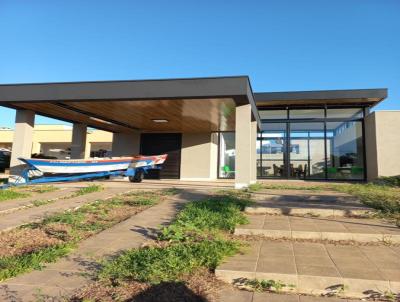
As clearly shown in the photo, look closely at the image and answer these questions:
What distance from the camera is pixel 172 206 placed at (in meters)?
7.02

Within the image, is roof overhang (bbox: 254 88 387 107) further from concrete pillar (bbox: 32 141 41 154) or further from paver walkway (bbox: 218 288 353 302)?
concrete pillar (bbox: 32 141 41 154)

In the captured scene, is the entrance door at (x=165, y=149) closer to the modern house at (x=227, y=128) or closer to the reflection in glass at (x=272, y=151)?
the modern house at (x=227, y=128)

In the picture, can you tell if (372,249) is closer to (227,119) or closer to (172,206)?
(172,206)

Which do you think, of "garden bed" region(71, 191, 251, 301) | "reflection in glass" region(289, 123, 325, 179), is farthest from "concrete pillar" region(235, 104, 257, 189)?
"reflection in glass" region(289, 123, 325, 179)

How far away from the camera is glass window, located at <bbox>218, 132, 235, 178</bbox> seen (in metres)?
20.1

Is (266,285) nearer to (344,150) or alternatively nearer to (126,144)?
(344,150)

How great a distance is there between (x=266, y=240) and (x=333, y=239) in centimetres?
94

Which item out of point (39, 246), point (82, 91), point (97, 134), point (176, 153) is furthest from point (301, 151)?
point (97, 134)

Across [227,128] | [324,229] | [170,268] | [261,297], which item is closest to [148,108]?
[227,128]

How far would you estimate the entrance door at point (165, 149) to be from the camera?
18.9m

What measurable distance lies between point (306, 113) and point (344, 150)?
3.00 m

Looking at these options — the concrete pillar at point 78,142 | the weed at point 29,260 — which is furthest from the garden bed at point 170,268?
the concrete pillar at point 78,142

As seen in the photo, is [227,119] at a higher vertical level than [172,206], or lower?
higher

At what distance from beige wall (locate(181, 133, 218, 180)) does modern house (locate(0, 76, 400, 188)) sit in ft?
0.19
